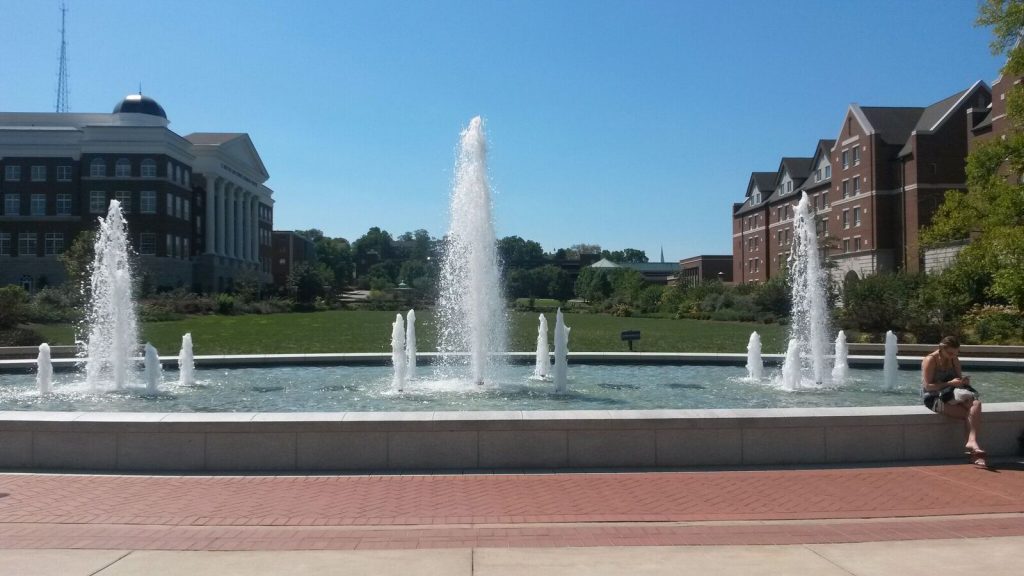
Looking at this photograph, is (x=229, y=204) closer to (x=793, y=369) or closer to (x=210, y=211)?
(x=210, y=211)

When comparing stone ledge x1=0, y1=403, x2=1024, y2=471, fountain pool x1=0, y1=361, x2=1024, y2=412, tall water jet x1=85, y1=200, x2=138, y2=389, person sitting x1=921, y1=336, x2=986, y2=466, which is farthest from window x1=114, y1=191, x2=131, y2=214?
person sitting x1=921, y1=336, x2=986, y2=466

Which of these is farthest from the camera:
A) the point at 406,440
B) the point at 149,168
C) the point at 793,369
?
the point at 149,168

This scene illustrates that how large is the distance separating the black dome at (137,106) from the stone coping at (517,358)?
6342cm

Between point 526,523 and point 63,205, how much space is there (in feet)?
262

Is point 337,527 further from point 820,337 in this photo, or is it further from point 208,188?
point 208,188

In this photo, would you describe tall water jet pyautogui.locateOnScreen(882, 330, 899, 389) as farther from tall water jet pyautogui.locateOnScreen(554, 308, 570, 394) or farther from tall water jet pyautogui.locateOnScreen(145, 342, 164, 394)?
tall water jet pyautogui.locateOnScreen(145, 342, 164, 394)

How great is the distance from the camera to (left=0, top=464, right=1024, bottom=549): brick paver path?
6367 millimetres

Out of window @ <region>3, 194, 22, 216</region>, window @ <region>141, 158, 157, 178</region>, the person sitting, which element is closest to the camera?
the person sitting

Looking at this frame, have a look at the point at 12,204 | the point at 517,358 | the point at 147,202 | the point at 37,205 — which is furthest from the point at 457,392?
the point at 12,204

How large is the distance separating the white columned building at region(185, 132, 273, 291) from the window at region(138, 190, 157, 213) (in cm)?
1003

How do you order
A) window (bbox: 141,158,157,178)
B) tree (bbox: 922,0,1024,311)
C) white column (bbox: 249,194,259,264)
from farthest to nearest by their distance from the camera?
white column (bbox: 249,194,259,264) < window (bbox: 141,158,157,178) < tree (bbox: 922,0,1024,311)

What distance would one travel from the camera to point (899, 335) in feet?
104

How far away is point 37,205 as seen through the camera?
7469 cm

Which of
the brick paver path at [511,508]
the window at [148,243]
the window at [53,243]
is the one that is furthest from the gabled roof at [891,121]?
the window at [53,243]
